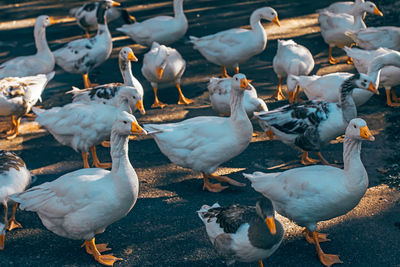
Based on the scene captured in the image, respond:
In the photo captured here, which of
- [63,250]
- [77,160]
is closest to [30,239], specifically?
[63,250]

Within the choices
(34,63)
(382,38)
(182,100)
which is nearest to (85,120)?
(182,100)

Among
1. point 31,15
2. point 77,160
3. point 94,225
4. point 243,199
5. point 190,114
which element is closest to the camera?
point 94,225

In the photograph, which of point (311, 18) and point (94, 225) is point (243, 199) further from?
point (311, 18)

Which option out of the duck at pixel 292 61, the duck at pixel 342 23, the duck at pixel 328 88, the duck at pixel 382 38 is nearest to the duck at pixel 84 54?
the duck at pixel 292 61

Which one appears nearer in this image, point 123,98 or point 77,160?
point 123,98

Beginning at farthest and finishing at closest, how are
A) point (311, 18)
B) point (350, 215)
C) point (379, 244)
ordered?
1. point (311, 18)
2. point (350, 215)
3. point (379, 244)

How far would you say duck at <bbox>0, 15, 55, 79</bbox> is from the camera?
9508mm

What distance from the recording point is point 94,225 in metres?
5.70

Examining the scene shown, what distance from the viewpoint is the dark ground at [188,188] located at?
6.05m

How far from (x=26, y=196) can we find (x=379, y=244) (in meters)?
4.33

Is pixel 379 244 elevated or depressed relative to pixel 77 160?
depressed

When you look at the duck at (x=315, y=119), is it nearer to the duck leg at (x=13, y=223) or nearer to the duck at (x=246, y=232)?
the duck at (x=246, y=232)

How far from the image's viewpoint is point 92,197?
5645 mm

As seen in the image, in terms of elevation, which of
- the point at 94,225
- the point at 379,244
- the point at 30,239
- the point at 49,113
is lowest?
the point at 379,244
